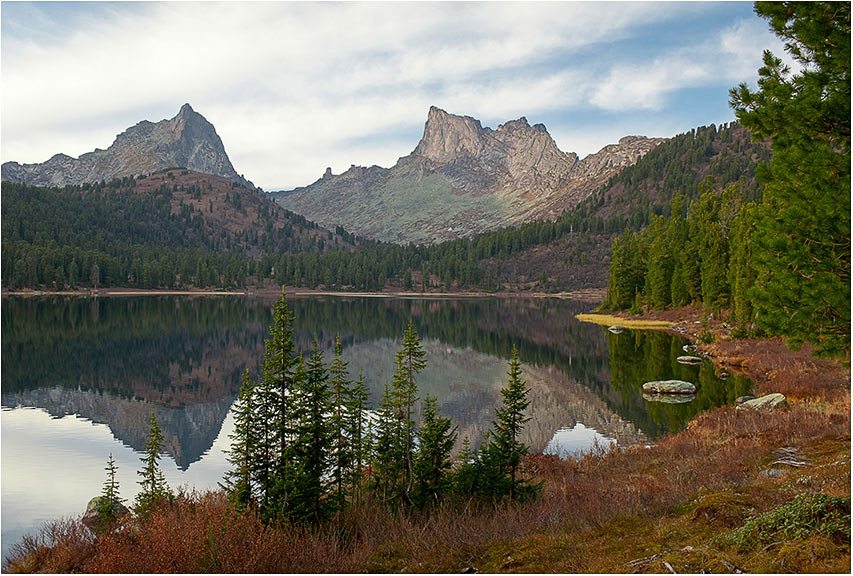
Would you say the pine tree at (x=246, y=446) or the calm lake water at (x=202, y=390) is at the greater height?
the pine tree at (x=246, y=446)

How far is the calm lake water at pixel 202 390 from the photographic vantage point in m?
22.5

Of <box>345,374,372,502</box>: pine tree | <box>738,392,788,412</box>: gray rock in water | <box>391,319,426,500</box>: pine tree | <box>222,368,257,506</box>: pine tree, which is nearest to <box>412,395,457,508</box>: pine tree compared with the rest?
<box>391,319,426,500</box>: pine tree

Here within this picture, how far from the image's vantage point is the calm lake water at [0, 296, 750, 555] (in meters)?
22.5

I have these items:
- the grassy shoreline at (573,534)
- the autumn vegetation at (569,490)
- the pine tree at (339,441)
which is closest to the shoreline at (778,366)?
the grassy shoreline at (573,534)

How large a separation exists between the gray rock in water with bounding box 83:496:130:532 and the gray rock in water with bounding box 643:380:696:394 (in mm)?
29486

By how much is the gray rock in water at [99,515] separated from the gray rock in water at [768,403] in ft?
83.1

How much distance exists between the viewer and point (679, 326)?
76.4 metres

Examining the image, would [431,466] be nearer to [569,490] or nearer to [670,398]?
[569,490]

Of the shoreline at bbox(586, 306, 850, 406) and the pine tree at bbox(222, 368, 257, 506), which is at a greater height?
the pine tree at bbox(222, 368, 257, 506)

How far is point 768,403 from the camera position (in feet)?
88.0

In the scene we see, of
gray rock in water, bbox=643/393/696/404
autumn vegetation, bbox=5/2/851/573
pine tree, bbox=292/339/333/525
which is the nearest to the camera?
autumn vegetation, bbox=5/2/851/573

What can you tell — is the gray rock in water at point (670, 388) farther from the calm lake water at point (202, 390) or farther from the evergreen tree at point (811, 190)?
the evergreen tree at point (811, 190)

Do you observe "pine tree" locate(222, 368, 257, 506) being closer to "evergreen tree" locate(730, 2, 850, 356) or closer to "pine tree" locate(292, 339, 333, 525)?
"pine tree" locate(292, 339, 333, 525)

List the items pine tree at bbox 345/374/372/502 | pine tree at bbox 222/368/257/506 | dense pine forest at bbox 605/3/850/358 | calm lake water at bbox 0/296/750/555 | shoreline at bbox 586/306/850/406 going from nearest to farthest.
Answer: dense pine forest at bbox 605/3/850/358, pine tree at bbox 222/368/257/506, pine tree at bbox 345/374/372/502, calm lake water at bbox 0/296/750/555, shoreline at bbox 586/306/850/406
